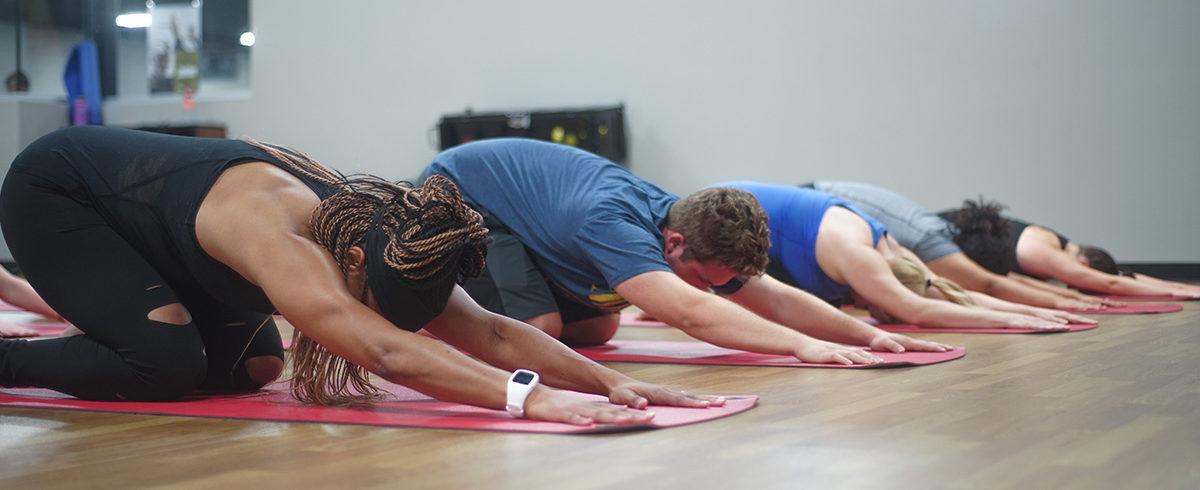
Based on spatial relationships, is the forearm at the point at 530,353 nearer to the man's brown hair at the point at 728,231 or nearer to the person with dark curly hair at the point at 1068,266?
the man's brown hair at the point at 728,231

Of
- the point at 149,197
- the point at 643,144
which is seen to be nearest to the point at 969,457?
the point at 149,197

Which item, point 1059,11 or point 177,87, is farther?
point 177,87

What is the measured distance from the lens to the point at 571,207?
9.43 ft

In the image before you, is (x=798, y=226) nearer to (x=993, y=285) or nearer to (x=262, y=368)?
(x=993, y=285)

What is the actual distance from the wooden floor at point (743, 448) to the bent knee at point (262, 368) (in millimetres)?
324

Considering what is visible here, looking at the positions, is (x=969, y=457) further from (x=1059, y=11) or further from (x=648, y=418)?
(x=1059, y=11)

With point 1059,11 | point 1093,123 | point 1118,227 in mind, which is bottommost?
point 1118,227

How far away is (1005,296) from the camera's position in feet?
15.3

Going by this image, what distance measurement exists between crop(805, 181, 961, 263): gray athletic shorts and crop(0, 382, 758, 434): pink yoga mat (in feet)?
8.73

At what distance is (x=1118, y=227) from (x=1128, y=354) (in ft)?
14.1

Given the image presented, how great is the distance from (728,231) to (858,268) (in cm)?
112

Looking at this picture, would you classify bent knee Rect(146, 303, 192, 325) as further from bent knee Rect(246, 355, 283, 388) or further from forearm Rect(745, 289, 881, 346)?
forearm Rect(745, 289, 881, 346)

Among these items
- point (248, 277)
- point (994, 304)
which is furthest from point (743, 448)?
point (994, 304)

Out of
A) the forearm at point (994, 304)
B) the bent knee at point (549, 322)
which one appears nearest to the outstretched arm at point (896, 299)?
the forearm at point (994, 304)
